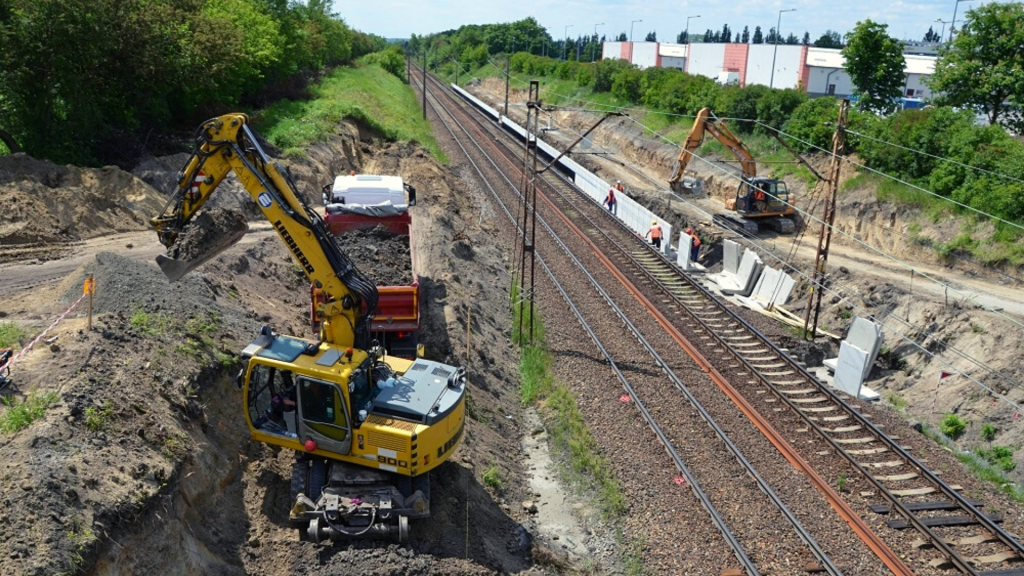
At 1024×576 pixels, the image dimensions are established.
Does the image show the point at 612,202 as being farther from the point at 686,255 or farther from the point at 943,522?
the point at 943,522

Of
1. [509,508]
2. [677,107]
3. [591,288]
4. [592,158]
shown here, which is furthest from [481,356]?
[677,107]

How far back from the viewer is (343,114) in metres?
41.7

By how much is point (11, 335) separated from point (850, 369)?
726 inches

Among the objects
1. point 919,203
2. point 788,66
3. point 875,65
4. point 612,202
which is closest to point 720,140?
point 612,202

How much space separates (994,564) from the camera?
12484 mm

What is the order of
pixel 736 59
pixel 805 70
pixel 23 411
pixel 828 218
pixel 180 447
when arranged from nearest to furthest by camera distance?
pixel 23 411 → pixel 180 447 → pixel 828 218 → pixel 805 70 → pixel 736 59

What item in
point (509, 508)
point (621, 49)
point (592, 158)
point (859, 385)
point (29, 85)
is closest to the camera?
point (509, 508)

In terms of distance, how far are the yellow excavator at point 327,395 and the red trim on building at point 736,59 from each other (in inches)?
2748

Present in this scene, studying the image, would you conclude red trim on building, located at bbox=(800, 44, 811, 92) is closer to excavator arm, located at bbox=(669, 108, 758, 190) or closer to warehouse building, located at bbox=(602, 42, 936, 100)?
warehouse building, located at bbox=(602, 42, 936, 100)

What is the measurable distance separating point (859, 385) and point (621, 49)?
96429mm

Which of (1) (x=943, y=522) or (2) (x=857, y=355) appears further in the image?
(2) (x=857, y=355)

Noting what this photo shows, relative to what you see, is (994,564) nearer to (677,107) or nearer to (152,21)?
(152,21)

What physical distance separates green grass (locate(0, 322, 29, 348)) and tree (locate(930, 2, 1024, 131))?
117ft

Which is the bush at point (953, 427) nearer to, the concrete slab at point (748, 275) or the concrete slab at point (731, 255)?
the concrete slab at point (748, 275)
